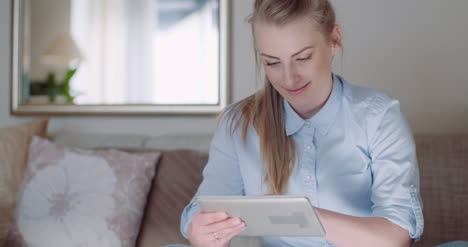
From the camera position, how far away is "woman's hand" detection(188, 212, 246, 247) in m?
1.04

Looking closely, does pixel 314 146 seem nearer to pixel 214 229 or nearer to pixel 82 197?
pixel 214 229

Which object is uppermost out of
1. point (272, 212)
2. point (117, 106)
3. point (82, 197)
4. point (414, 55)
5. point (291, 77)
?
point (414, 55)

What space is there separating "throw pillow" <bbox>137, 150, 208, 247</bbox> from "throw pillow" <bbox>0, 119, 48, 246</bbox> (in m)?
0.51

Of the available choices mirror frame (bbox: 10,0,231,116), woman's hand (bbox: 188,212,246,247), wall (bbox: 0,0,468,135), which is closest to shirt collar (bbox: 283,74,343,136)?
woman's hand (bbox: 188,212,246,247)

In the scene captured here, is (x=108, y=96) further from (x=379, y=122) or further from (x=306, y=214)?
(x=306, y=214)

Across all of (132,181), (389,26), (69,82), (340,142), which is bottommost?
(132,181)

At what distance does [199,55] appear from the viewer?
7.74 feet

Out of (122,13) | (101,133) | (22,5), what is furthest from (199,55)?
(22,5)

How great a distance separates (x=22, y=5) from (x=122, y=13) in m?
0.54

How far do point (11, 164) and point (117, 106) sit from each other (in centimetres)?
57

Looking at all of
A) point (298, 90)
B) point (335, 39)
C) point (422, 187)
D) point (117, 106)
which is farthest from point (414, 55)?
point (117, 106)

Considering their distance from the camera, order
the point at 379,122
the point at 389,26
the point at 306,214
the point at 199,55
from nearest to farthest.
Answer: the point at 306,214 < the point at 379,122 < the point at 389,26 < the point at 199,55

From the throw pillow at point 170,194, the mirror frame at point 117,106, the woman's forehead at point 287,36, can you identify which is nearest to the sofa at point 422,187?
the throw pillow at point 170,194

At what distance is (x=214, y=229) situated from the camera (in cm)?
106
